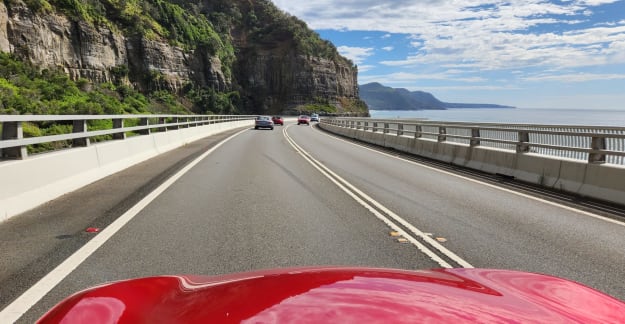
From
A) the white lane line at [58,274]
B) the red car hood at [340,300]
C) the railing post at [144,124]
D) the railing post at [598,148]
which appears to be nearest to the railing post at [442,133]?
the railing post at [598,148]

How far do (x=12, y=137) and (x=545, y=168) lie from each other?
11.1 m

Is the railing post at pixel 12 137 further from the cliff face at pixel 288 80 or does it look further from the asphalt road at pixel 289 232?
the cliff face at pixel 288 80

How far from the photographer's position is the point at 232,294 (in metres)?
2.24

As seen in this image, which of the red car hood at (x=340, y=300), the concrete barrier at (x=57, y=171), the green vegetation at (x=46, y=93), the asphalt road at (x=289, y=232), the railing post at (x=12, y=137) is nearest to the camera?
the red car hood at (x=340, y=300)

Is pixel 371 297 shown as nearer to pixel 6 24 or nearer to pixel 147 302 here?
pixel 147 302

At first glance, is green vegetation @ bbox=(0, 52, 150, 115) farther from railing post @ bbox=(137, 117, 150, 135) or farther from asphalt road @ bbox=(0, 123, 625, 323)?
asphalt road @ bbox=(0, 123, 625, 323)

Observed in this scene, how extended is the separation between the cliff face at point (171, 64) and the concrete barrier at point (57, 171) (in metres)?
77.3

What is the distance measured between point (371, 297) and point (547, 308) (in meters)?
0.77

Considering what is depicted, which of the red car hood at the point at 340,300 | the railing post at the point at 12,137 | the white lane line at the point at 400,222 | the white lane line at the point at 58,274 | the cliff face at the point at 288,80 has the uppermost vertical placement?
the cliff face at the point at 288,80

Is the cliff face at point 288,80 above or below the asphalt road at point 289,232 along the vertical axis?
above

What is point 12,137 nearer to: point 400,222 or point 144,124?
point 400,222

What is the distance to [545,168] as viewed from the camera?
12031 mm

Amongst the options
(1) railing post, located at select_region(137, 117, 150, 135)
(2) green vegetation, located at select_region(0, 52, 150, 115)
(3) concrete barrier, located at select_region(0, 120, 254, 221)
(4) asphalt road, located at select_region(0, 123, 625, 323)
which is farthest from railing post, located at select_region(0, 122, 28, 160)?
(2) green vegetation, located at select_region(0, 52, 150, 115)

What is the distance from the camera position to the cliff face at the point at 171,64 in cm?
8319
